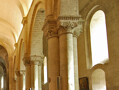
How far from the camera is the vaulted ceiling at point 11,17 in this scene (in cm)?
1528

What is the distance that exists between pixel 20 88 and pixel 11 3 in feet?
20.5

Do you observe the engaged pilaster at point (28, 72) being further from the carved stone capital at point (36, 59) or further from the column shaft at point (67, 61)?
the column shaft at point (67, 61)

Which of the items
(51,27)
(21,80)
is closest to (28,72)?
(21,80)

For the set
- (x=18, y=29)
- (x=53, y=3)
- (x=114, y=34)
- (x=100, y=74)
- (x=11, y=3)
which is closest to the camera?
(x=53, y=3)

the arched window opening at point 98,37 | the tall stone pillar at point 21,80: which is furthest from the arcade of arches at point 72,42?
the tall stone pillar at point 21,80

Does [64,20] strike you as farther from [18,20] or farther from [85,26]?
[18,20]

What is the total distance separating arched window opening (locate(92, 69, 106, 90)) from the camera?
460 inches

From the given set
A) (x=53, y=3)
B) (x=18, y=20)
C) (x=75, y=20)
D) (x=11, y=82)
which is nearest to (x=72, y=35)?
(x=75, y=20)

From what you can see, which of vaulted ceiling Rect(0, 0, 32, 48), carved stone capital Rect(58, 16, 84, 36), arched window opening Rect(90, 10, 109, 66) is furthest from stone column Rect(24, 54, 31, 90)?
carved stone capital Rect(58, 16, 84, 36)

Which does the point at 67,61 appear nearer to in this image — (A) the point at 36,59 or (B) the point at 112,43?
(B) the point at 112,43

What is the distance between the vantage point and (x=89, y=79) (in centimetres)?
1202

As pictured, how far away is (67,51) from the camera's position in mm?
8141

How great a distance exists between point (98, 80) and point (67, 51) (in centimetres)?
435

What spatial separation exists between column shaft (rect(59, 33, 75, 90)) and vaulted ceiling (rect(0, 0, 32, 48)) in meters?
7.13
